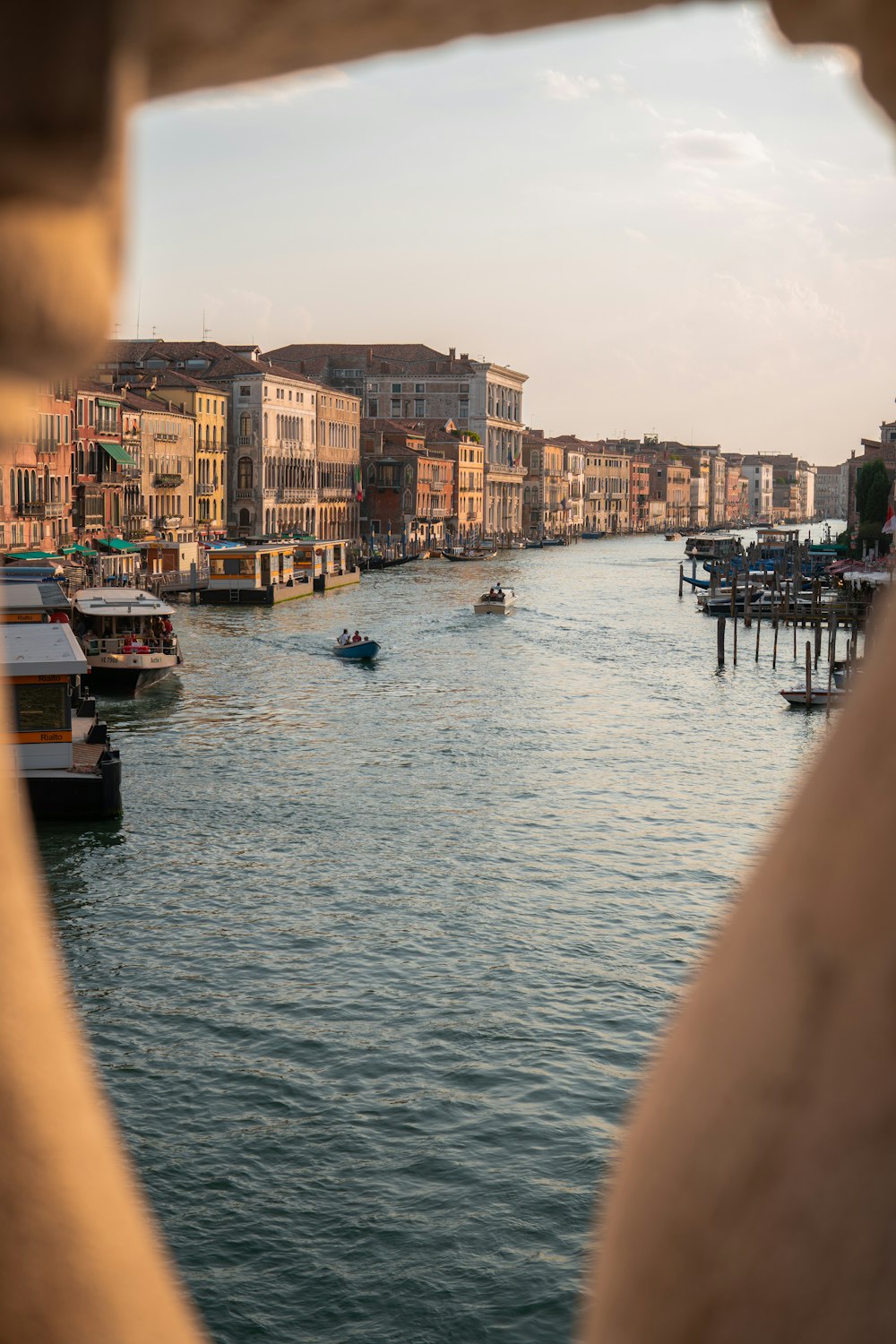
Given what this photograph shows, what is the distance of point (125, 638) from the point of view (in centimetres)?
2570

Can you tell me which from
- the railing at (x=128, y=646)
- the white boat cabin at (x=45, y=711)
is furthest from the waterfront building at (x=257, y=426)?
the white boat cabin at (x=45, y=711)

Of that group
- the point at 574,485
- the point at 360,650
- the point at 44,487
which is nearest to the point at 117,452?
the point at 44,487

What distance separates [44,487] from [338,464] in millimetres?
27980

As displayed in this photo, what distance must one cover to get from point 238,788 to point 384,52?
1616 cm

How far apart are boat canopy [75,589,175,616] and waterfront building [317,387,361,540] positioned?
33363 millimetres

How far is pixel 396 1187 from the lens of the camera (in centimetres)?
760

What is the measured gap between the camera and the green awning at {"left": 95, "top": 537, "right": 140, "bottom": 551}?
39.9 metres

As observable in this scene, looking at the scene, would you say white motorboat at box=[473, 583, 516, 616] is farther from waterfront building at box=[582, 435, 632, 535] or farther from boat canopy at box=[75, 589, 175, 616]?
waterfront building at box=[582, 435, 632, 535]

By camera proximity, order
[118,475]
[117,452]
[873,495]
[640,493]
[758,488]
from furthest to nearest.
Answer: [758,488] < [640,493] < [873,495] < [118,475] < [117,452]

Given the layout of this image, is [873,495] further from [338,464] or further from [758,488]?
[758,488]

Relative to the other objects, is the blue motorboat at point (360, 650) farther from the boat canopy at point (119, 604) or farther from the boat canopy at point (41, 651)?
the boat canopy at point (41, 651)

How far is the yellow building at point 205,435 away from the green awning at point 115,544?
10436mm

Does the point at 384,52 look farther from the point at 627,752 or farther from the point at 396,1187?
the point at 627,752

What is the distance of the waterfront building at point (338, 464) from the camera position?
6266 cm
